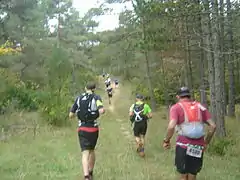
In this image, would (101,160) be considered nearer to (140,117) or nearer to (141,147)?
(141,147)

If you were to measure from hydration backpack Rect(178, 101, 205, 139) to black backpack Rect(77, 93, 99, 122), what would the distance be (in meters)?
2.01

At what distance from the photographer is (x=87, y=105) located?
7.04 metres

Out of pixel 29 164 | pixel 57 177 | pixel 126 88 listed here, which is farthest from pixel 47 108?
pixel 126 88

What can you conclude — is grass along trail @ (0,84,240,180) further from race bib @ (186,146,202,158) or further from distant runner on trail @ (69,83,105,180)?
race bib @ (186,146,202,158)

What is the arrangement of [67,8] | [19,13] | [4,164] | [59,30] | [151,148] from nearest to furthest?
1. [4,164]
2. [151,148]
3. [19,13]
4. [59,30]
5. [67,8]

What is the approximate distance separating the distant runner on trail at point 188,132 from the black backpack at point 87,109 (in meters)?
1.88

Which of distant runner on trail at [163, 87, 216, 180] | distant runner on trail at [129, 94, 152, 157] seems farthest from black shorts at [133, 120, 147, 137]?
distant runner on trail at [163, 87, 216, 180]

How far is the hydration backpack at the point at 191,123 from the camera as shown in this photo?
5.50 meters

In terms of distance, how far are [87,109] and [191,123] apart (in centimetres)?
224

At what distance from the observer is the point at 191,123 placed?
217 inches

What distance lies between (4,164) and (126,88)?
108 feet

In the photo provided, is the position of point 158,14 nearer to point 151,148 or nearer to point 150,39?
point 150,39

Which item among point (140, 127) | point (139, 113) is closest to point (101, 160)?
point (140, 127)

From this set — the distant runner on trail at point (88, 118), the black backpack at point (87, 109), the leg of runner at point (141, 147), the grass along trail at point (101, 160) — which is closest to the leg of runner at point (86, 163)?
the distant runner on trail at point (88, 118)
